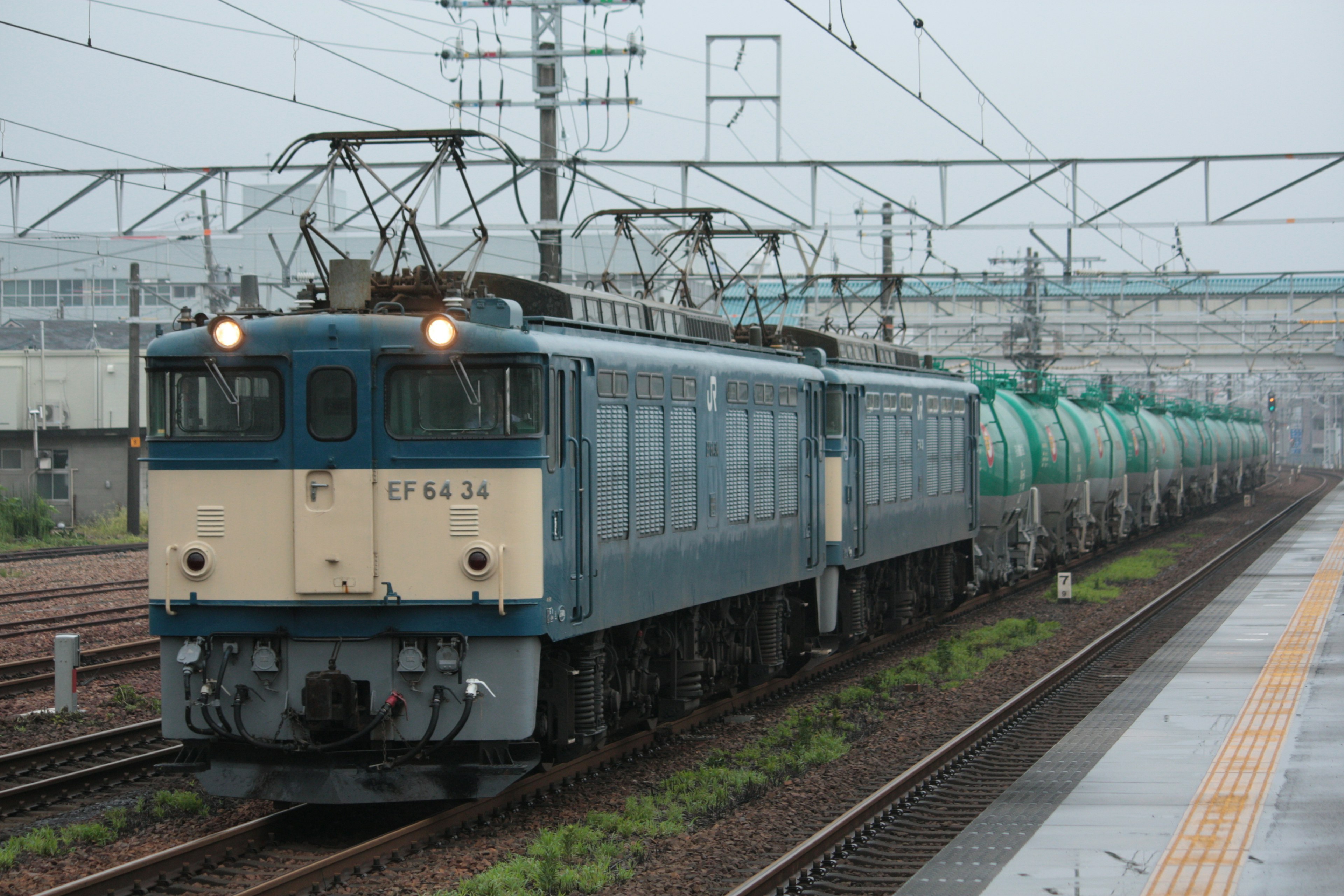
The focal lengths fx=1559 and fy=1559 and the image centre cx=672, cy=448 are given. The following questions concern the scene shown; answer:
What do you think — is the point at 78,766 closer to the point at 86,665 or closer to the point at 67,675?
the point at 67,675

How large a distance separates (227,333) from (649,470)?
354cm

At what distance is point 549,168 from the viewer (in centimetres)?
2236

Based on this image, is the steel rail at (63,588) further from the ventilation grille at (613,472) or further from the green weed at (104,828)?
the ventilation grille at (613,472)

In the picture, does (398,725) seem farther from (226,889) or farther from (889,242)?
(889,242)

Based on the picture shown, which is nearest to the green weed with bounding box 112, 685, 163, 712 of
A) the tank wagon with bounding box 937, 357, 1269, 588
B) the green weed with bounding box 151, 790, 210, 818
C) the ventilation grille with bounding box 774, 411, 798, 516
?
the green weed with bounding box 151, 790, 210, 818

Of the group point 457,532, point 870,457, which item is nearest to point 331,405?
point 457,532

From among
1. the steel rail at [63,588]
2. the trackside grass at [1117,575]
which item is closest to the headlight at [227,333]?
the steel rail at [63,588]

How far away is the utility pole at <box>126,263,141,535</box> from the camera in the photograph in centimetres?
3422

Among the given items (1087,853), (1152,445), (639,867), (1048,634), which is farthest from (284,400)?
(1152,445)

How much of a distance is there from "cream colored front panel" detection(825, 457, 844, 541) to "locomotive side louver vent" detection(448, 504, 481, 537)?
7950 mm

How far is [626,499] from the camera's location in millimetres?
11797

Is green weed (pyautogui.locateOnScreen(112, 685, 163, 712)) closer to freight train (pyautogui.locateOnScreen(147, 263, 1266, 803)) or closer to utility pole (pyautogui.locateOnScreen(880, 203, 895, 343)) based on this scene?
freight train (pyautogui.locateOnScreen(147, 263, 1266, 803))

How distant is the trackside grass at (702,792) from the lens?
873cm

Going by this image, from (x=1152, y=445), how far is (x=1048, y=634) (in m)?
23.1
